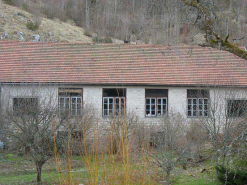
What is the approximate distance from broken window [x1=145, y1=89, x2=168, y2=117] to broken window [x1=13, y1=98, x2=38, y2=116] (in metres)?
8.45

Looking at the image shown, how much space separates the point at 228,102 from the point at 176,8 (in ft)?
21.3

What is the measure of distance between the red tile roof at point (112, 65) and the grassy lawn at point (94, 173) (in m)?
5.68

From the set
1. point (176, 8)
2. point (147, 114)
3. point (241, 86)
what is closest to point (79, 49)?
point (147, 114)

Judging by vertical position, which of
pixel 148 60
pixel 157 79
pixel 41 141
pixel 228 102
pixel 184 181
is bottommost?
pixel 184 181

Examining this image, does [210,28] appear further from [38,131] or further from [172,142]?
[38,131]

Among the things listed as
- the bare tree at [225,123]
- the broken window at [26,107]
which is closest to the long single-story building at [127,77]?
the bare tree at [225,123]

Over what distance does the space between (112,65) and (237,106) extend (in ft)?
30.2

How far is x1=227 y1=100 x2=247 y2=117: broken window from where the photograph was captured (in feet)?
41.5

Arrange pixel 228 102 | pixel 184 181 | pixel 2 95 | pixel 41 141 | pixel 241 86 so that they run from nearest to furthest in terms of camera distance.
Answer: pixel 41 141 → pixel 184 181 → pixel 228 102 → pixel 2 95 → pixel 241 86

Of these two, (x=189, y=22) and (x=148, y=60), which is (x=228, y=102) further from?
(x=148, y=60)

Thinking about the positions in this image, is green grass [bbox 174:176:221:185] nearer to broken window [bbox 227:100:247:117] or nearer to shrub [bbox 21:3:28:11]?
broken window [bbox 227:100:247:117]

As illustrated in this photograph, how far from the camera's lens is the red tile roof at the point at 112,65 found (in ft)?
64.5

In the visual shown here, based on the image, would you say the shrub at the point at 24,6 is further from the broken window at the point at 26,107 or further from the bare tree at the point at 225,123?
the bare tree at the point at 225,123

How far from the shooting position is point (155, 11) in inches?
330
